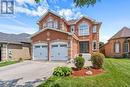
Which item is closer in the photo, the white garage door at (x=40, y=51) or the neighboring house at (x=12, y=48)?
the white garage door at (x=40, y=51)

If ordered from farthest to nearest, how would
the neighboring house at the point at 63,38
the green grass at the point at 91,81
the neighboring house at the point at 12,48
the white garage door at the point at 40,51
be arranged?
the neighboring house at the point at 12,48 → the white garage door at the point at 40,51 → the neighboring house at the point at 63,38 → the green grass at the point at 91,81

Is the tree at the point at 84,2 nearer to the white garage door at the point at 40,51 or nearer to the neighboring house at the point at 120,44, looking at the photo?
the white garage door at the point at 40,51

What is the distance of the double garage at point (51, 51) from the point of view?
87.7 ft

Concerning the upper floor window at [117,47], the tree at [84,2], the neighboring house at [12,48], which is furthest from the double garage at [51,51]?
the tree at [84,2]

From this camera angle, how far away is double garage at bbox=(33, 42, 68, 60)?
26.7 metres

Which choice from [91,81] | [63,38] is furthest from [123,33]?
[91,81]

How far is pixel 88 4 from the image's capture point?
330 inches

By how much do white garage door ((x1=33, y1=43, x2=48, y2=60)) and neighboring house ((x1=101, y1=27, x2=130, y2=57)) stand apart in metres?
16.8

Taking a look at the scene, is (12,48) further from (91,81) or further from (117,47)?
(117,47)

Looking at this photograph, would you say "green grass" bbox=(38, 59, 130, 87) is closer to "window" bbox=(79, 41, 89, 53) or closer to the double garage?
the double garage

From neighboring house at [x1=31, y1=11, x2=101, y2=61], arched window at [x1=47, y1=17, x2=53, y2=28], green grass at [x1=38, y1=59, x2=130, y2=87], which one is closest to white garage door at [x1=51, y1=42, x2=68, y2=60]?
neighboring house at [x1=31, y1=11, x2=101, y2=61]

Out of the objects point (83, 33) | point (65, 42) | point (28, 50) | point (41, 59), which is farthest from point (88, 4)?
point (28, 50)

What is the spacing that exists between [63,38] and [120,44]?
15436 mm

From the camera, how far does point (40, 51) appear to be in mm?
29000
